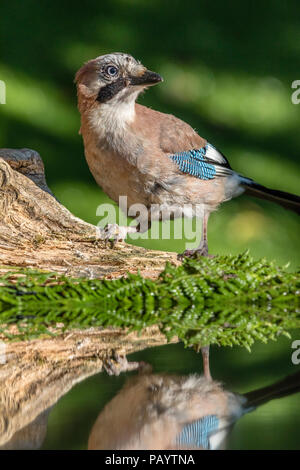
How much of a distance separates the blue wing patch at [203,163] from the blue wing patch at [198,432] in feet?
6.30

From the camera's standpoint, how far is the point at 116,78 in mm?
2689

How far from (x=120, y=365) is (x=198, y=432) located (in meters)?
0.37

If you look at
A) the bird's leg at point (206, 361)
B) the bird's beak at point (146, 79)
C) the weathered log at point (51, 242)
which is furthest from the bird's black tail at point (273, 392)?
the bird's beak at point (146, 79)

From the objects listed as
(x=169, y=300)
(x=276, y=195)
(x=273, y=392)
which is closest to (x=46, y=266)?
(x=169, y=300)

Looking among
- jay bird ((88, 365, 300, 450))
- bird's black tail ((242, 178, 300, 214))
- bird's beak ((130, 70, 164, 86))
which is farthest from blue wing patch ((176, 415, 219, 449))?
bird's black tail ((242, 178, 300, 214))

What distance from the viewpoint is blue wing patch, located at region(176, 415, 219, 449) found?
90 centimetres

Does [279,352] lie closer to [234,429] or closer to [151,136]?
[234,429]

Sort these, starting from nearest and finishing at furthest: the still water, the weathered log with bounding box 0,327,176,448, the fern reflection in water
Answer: the still water, the weathered log with bounding box 0,327,176,448, the fern reflection in water

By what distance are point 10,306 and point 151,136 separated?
1.12 m

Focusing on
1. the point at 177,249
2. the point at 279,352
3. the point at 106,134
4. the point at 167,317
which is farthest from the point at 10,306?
the point at 177,249

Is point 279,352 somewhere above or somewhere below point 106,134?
below

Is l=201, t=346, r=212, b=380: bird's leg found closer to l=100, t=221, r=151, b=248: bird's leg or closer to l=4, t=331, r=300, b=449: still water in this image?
l=4, t=331, r=300, b=449: still water

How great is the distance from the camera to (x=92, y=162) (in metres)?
2.78
